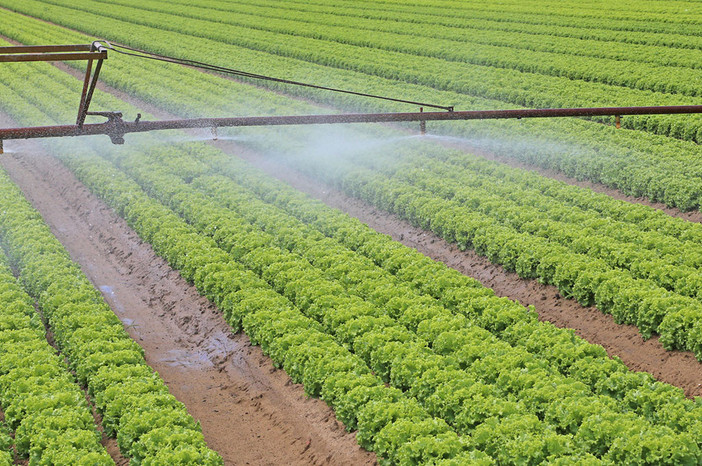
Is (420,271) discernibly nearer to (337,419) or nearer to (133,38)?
(337,419)

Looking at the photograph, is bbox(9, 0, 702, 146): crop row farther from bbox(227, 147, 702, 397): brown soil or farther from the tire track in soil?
the tire track in soil

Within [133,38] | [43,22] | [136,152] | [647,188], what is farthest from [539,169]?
[43,22]

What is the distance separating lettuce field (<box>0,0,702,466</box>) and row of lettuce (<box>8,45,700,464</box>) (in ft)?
0.13

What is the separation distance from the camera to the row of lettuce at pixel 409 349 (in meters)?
10.2

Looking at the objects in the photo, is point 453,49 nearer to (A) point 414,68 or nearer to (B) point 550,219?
(A) point 414,68

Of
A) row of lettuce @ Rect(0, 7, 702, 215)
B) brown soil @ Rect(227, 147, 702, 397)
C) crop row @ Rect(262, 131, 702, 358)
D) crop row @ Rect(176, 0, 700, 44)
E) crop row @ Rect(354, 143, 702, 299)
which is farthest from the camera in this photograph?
crop row @ Rect(176, 0, 700, 44)

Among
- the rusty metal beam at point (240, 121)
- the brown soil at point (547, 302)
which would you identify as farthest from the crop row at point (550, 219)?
the rusty metal beam at point (240, 121)

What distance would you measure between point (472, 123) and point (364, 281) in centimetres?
1249

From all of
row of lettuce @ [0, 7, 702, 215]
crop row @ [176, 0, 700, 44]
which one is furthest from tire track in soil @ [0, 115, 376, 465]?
crop row @ [176, 0, 700, 44]

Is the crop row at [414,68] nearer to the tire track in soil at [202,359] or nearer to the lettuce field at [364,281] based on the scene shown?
the lettuce field at [364,281]

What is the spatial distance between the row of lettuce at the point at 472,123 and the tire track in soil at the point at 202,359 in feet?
35.1

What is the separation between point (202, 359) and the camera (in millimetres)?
14367

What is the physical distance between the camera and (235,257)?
1712 cm

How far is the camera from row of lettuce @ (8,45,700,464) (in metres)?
10.2
